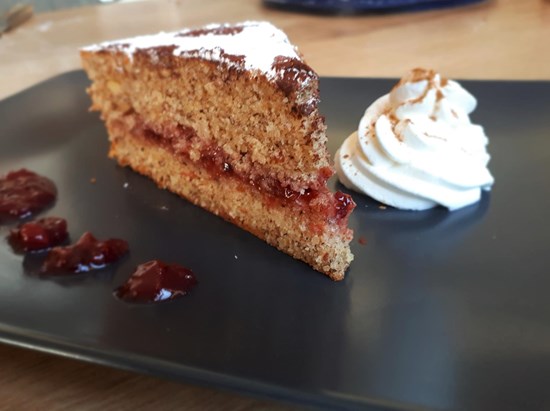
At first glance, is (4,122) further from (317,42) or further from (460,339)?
(460,339)

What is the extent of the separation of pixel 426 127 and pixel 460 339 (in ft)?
2.77

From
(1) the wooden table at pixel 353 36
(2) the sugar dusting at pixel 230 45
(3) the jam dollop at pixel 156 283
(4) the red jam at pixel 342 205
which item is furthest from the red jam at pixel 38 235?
(1) the wooden table at pixel 353 36

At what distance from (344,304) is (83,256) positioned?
70cm

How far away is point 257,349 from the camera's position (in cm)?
122

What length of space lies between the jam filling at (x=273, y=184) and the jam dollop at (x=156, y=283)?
334 mm

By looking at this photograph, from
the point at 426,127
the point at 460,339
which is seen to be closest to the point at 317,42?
the point at 426,127

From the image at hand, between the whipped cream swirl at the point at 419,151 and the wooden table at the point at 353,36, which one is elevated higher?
the wooden table at the point at 353,36

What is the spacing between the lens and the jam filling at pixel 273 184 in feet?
5.04

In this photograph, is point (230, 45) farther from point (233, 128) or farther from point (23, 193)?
point (23, 193)

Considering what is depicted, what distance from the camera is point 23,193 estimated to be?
1.97 meters

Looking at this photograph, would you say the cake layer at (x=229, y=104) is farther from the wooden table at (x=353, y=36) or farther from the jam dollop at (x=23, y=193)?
the wooden table at (x=353, y=36)

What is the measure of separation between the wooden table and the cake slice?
1.23 m

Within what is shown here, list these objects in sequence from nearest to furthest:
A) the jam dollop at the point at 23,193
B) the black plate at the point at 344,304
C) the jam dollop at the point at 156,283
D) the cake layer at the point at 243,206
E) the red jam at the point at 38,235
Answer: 1. the black plate at the point at 344,304
2. the jam dollop at the point at 156,283
3. the cake layer at the point at 243,206
4. the red jam at the point at 38,235
5. the jam dollop at the point at 23,193

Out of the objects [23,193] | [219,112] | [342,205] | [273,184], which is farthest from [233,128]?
[23,193]
